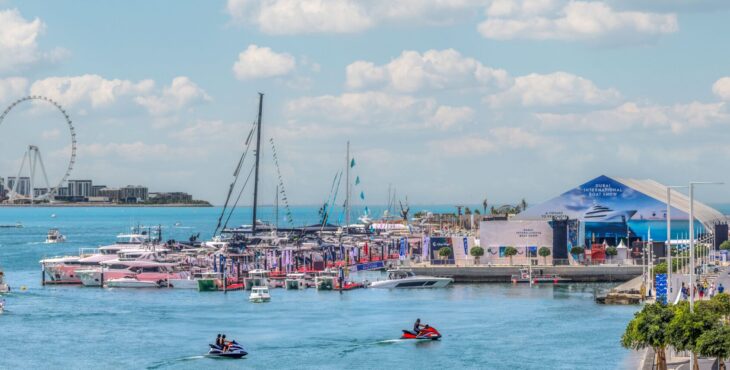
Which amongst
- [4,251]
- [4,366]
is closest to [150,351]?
[4,366]

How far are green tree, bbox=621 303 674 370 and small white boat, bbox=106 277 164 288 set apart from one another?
252ft

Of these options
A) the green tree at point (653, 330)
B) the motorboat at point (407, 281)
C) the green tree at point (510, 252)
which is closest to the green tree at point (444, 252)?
the green tree at point (510, 252)

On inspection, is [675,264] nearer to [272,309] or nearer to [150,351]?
[272,309]

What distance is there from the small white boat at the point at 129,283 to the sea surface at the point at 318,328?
103 inches

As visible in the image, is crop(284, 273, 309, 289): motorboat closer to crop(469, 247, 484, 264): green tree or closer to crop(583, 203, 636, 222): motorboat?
crop(469, 247, 484, 264): green tree

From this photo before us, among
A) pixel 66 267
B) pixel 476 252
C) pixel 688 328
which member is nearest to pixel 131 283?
pixel 66 267

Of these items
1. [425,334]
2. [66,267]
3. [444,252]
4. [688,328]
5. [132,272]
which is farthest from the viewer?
[444,252]

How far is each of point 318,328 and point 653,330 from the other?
3811cm

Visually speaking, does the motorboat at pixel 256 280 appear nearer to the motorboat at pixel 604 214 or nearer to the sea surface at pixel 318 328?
the sea surface at pixel 318 328

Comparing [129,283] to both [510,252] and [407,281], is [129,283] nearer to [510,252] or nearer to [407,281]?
[407,281]

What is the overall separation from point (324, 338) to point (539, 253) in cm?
5486

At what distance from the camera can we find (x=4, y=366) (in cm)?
6981

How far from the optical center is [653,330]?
49.5m

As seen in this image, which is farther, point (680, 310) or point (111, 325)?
point (111, 325)
